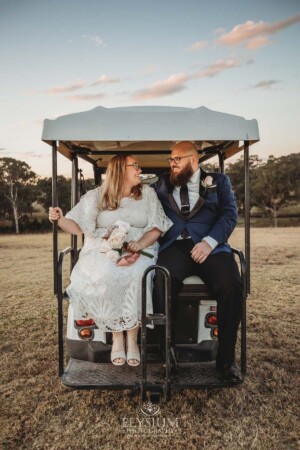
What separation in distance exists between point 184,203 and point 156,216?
1.03 feet

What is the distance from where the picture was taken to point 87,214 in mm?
4164

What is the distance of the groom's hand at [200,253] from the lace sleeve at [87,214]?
0.95 metres

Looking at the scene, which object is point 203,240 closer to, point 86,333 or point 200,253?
point 200,253

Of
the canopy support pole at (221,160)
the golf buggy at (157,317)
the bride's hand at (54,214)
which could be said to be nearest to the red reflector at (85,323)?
the golf buggy at (157,317)

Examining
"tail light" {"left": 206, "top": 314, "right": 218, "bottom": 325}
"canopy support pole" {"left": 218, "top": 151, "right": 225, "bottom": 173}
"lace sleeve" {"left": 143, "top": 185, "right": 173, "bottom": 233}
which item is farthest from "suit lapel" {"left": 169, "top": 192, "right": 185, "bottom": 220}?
"canopy support pole" {"left": 218, "top": 151, "right": 225, "bottom": 173}

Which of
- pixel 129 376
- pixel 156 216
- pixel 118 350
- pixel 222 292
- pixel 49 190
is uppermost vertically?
pixel 49 190

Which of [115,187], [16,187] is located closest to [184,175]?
[115,187]

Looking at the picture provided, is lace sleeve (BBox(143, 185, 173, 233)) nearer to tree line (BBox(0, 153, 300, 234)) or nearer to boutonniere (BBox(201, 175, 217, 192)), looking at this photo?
boutonniere (BBox(201, 175, 217, 192))

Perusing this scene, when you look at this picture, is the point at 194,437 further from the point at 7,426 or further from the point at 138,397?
the point at 7,426

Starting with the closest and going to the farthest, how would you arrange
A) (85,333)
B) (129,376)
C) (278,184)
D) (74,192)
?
1. (129,376)
2. (85,333)
3. (74,192)
4. (278,184)

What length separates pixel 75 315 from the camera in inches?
152

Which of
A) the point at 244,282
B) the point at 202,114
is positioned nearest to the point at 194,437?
the point at 244,282

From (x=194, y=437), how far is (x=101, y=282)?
1359 millimetres

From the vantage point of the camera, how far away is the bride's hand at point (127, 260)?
150 inches
